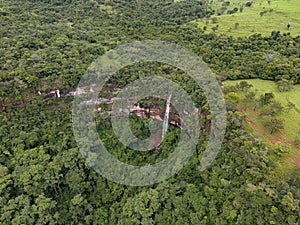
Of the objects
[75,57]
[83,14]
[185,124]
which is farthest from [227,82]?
[83,14]

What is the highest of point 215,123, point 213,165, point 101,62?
point 101,62

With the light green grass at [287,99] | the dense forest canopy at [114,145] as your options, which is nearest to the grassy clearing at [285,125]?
the light green grass at [287,99]

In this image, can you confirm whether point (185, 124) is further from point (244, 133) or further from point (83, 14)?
point (83, 14)

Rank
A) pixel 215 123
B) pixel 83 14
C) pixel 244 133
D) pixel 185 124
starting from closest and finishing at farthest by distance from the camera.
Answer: pixel 244 133
pixel 215 123
pixel 185 124
pixel 83 14

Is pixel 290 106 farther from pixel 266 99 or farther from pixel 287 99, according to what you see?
pixel 266 99

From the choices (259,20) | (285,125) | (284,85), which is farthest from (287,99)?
(259,20)

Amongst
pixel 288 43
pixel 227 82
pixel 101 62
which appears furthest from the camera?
pixel 288 43

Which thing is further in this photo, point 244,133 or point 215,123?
point 215,123
